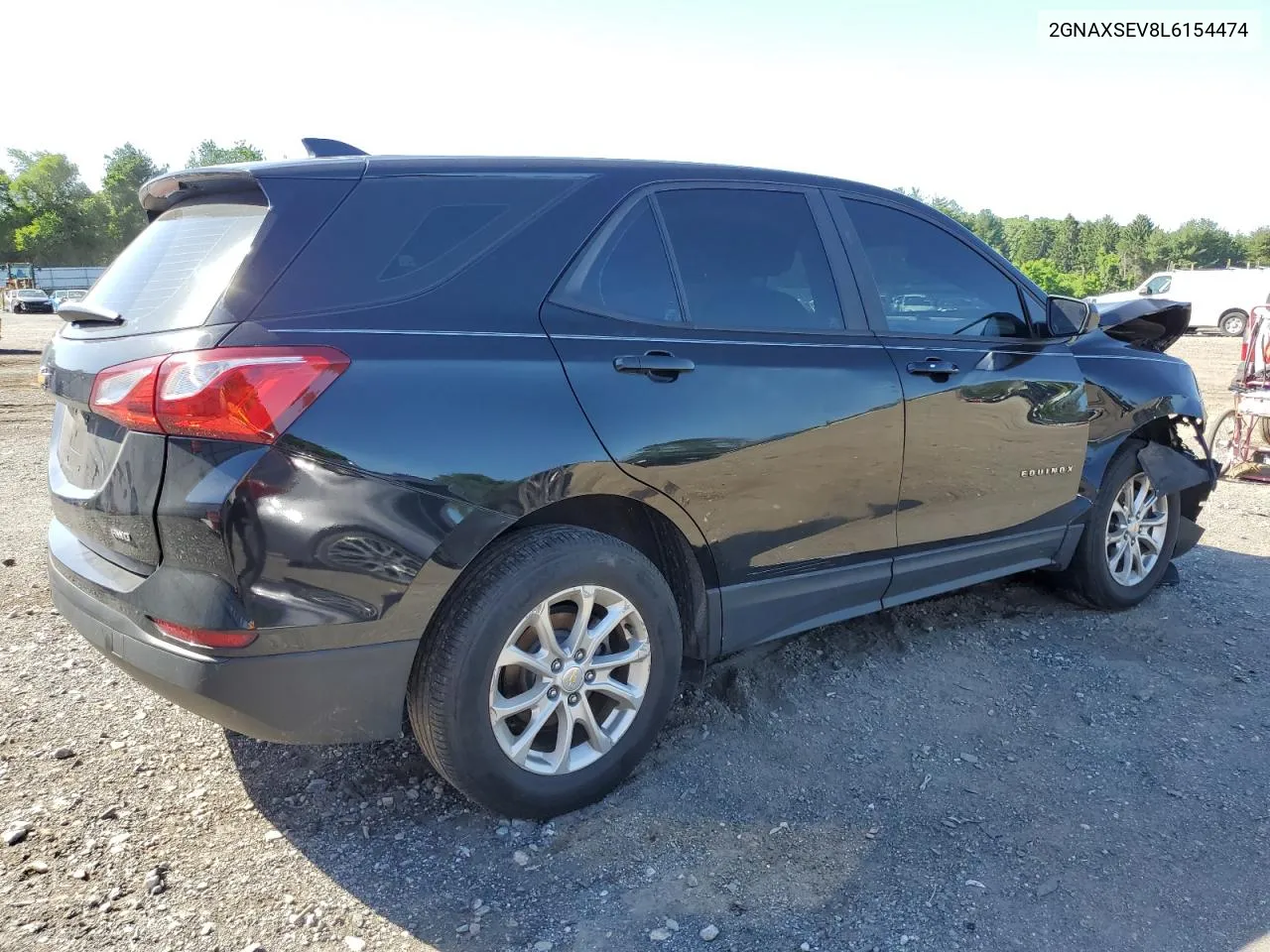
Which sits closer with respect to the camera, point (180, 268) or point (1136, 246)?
point (180, 268)

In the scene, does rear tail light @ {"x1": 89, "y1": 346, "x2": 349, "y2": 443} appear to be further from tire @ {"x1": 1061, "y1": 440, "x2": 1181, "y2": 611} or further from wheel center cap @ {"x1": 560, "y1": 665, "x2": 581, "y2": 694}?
tire @ {"x1": 1061, "y1": 440, "x2": 1181, "y2": 611}

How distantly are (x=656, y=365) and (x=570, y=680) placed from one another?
94 centimetres

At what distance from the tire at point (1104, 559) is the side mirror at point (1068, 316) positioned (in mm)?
676

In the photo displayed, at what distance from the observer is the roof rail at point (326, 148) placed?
2845mm

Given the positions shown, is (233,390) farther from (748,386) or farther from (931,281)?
(931,281)

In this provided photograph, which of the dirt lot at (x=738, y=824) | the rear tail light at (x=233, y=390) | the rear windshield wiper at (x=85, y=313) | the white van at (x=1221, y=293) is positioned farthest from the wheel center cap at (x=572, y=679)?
the white van at (x=1221, y=293)

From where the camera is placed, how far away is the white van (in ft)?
94.0

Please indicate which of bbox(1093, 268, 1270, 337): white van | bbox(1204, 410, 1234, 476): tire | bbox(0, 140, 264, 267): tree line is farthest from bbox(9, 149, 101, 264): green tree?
bbox(1204, 410, 1234, 476): tire

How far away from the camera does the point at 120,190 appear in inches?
3772

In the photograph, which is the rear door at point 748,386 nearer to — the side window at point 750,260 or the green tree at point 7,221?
the side window at point 750,260

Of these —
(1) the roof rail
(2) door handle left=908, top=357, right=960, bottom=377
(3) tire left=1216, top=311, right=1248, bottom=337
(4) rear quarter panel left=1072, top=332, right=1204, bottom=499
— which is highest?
(1) the roof rail

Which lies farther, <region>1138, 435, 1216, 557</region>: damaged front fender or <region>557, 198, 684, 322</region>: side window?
<region>1138, 435, 1216, 557</region>: damaged front fender

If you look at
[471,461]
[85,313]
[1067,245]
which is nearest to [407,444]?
[471,461]

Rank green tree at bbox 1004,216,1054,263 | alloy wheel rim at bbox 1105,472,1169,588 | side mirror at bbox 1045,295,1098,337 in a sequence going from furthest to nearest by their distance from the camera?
green tree at bbox 1004,216,1054,263 < alloy wheel rim at bbox 1105,472,1169,588 < side mirror at bbox 1045,295,1098,337
